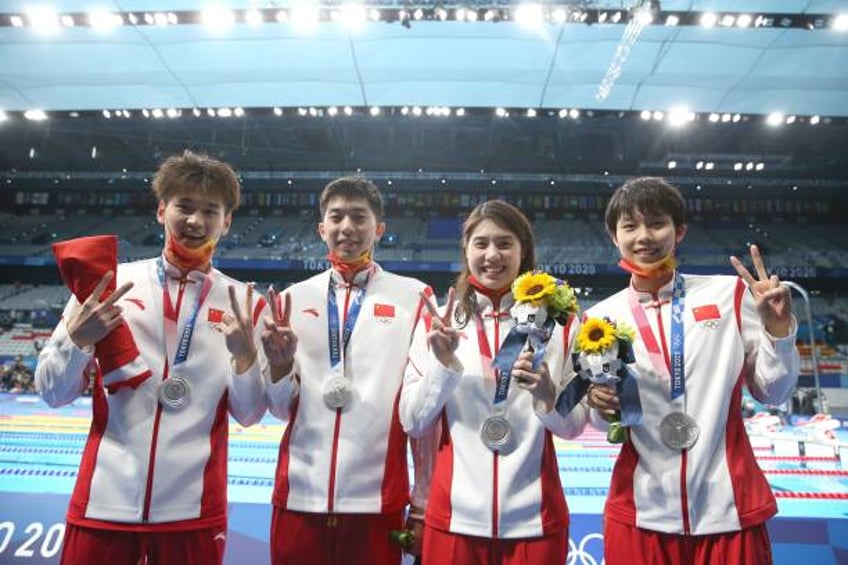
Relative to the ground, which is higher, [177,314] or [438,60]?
[438,60]

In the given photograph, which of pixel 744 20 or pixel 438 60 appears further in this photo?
pixel 438 60

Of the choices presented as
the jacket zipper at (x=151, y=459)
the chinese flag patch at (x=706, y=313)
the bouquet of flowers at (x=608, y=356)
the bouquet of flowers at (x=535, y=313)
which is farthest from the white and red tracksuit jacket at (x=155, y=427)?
the chinese flag patch at (x=706, y=313)

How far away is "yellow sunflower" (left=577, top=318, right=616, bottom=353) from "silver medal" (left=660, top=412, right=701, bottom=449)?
0.42 m

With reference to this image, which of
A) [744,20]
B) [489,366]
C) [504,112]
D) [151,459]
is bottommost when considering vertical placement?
[151,459]

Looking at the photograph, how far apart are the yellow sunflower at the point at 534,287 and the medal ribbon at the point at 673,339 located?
1.57ft

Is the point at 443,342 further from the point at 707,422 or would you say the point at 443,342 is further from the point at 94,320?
the point at 94,320

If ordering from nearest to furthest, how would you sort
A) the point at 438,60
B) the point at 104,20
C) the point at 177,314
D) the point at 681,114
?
the point at 177,314 → the point at 104,20 → the point at 438,60 → the point at 681,114

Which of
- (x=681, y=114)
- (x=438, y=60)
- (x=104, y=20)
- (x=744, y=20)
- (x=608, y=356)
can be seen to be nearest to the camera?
(x=608, y=356)

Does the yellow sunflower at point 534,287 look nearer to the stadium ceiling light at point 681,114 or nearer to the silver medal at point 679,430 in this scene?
the silver medal at point 679,430

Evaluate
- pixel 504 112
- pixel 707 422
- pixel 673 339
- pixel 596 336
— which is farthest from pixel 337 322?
pixel 504 112

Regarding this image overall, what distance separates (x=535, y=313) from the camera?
2.02 meters

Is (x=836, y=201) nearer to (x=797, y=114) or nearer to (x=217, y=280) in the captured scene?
(x=797, y=114)

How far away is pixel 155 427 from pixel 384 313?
1024 millimetres

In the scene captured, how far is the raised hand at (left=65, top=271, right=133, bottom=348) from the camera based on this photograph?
2.02 m
